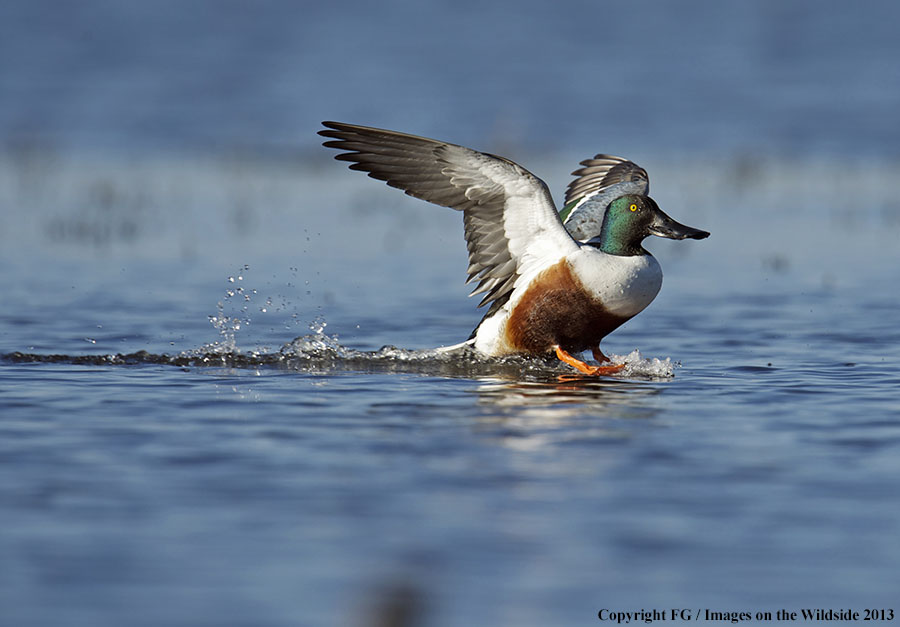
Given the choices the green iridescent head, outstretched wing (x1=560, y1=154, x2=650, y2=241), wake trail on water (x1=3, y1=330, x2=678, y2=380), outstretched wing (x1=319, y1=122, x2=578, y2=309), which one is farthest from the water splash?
outstretched wing (x1=560, y1=154, x2=650, y2=241)

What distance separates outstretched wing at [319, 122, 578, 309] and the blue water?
72cm

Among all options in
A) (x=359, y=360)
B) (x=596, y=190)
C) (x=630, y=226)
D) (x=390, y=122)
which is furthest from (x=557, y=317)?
(x=390, y=122)

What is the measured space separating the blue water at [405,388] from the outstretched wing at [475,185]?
28.3 inches

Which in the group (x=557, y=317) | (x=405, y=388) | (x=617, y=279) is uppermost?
(x=617, y=279)

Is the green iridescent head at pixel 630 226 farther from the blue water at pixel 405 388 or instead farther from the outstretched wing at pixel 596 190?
the outstretched wing at pixel 596 190

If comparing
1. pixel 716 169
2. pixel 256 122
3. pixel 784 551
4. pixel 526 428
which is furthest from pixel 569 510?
pixel 256 122

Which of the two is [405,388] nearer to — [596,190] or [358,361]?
[358,361]

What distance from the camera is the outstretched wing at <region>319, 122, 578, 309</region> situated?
725 cm

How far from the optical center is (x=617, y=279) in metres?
7.36

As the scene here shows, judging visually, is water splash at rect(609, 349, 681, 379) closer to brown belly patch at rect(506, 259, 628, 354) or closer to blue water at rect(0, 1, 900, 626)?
blue water at rect(0, 1, 900, 626)

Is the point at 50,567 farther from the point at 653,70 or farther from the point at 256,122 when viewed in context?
the point at 653,70

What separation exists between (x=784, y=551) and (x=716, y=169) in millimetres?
13954

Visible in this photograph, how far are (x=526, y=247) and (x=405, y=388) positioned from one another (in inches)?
50.8

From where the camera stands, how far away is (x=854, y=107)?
72.4 feet
